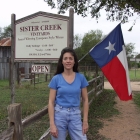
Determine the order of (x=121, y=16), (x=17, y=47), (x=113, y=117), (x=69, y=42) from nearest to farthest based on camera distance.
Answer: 1. (x=69, y=42)
2. (x=17, y=47)
3. (x=113, y=117)
4. (x=121, y=16)

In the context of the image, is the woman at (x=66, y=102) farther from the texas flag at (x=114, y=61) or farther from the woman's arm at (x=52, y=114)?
the texas flag at (x=114, y=61)

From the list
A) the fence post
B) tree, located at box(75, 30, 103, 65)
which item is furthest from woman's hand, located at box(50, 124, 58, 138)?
tree, located at box(75, 30, 103, 65)

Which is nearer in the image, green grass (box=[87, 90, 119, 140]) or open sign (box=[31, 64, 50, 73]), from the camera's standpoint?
open sign (box=[31, 64, 50, 73])

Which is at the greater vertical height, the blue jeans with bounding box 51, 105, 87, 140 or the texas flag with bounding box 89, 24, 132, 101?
the texas flag with bounding box 89, 24, 132, 101

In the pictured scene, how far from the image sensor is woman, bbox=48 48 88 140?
2572 millimetres

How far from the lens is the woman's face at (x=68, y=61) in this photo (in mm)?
2680

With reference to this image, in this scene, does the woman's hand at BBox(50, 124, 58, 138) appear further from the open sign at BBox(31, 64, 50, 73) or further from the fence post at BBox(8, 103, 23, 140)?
the open sign at BBox(31, 64, 50, 73)

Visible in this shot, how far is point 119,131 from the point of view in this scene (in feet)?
18.1

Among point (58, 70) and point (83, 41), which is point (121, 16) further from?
point (83, 41)

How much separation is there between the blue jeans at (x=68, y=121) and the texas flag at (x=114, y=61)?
2.02m

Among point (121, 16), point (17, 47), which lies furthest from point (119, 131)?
point (121, 16)

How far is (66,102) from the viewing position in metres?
2.58

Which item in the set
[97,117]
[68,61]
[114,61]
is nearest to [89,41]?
[97,117]

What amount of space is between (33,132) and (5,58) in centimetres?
1585
